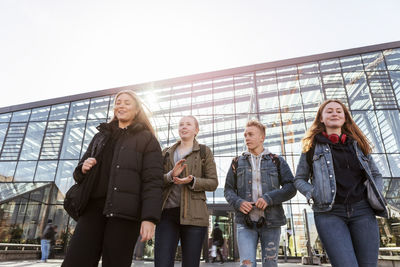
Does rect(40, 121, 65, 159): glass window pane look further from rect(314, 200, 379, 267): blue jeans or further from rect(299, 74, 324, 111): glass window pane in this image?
rect(314, 200, 379, 267): blue jeans

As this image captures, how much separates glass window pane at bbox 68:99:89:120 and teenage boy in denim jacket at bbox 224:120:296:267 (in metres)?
15.5

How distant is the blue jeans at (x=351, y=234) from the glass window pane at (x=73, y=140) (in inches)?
620

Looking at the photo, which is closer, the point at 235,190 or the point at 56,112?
the point at 235,190

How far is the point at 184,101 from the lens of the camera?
16.3m

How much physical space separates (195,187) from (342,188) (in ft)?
3.98

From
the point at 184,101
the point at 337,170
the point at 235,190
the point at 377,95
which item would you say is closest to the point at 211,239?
the point at 184,101

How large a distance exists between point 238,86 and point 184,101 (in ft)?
11.2

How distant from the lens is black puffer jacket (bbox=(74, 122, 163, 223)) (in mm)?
1730

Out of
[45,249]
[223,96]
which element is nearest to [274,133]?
[223,96]

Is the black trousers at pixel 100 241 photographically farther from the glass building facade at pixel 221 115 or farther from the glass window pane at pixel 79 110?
the glass window pane at pixel 79 110

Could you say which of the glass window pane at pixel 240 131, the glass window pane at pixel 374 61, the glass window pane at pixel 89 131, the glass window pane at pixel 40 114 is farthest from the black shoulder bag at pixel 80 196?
the glass window pane at pixel 374 61

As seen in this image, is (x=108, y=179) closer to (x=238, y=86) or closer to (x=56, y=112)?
(x=238, y=86)

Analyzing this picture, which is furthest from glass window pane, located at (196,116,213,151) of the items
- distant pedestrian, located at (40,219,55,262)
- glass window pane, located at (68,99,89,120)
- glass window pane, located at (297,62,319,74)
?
distant pedestrian, located at (40,219,55,262)

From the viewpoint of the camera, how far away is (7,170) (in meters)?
Answer: 15.9
